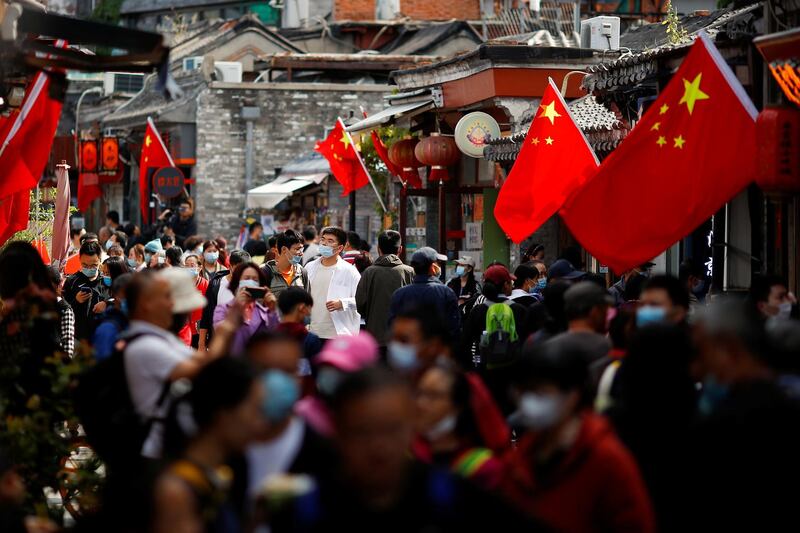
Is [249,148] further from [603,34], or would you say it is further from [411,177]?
[603,34]

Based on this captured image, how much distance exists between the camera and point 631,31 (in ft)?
81.7

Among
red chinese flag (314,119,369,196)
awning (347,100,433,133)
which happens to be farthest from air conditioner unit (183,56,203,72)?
awning (347,100,433,133)

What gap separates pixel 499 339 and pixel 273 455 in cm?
593

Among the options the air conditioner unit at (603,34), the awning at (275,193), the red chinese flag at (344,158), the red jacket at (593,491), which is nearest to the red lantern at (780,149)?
the red jacket at (593,491)

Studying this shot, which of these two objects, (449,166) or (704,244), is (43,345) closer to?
(704,244)

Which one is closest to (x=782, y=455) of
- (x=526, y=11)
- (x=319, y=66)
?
(x=526, y=11)

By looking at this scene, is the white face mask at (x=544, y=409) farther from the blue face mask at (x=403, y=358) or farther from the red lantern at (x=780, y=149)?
the red lantern at (x=780, y=149)

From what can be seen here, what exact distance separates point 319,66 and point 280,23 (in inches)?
716

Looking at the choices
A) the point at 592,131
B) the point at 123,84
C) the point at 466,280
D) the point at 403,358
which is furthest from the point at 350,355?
the point at 123,84

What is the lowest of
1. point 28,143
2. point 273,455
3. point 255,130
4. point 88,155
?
point 273,455

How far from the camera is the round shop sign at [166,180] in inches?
1141

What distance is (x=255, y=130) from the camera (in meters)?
40.2

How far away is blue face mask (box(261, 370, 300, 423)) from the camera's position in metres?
5.27

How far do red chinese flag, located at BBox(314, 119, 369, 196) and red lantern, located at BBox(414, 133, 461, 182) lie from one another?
9.15ft
